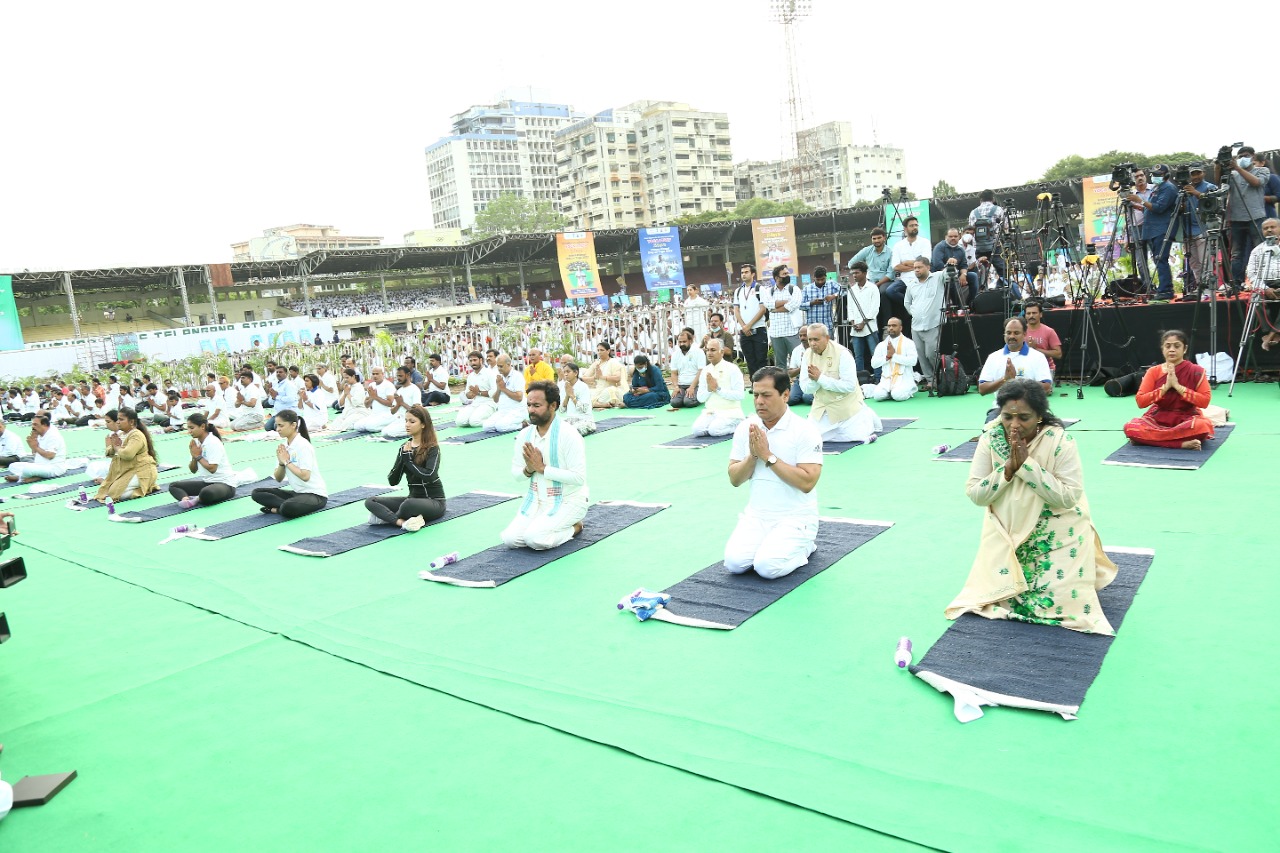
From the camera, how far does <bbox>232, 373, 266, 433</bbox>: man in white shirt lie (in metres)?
15.1

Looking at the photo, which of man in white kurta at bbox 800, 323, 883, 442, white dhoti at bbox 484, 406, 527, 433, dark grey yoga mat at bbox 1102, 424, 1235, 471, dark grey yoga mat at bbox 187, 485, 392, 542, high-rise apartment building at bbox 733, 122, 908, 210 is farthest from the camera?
high-rise apartment building at bbox 733, 122, 908, 210

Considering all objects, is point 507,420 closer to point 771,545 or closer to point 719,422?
point 719,422

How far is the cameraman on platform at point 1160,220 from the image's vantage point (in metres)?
9.38

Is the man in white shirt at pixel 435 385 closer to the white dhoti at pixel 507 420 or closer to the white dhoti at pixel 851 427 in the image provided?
the white dhoti at pixel 507 420

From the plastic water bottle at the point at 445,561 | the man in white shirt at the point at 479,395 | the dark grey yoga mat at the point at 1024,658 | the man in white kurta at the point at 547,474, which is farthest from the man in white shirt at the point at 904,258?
the dark grey yoga mat at the point at 1024,658

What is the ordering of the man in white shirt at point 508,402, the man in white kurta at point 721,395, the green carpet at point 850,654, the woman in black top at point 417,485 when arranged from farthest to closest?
the man in white shirt at point 508,402
the man in white kurta at point 721,395
the woman in black top at point 417,485
the green carpet at point 850,654

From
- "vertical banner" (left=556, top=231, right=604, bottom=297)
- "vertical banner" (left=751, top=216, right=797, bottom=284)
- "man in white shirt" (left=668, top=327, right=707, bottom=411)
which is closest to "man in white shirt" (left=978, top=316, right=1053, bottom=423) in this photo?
"man in white shirt" (left=668, top=327, right=707, bottom=411)

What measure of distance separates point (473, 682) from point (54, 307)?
4560 centimetres

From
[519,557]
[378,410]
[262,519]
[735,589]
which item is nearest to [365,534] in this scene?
[262,519]

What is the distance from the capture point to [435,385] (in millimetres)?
15734

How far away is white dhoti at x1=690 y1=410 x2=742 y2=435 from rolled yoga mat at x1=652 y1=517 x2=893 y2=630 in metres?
3.93

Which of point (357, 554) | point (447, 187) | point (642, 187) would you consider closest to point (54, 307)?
point (357, 554)

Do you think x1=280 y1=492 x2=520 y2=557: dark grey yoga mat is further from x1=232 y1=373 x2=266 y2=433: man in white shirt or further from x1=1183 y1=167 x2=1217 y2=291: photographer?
x1=232 y1=373 x2=266 y2=433: man in white shirt

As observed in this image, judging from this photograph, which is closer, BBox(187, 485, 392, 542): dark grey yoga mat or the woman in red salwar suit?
the woman in red salwar suit
